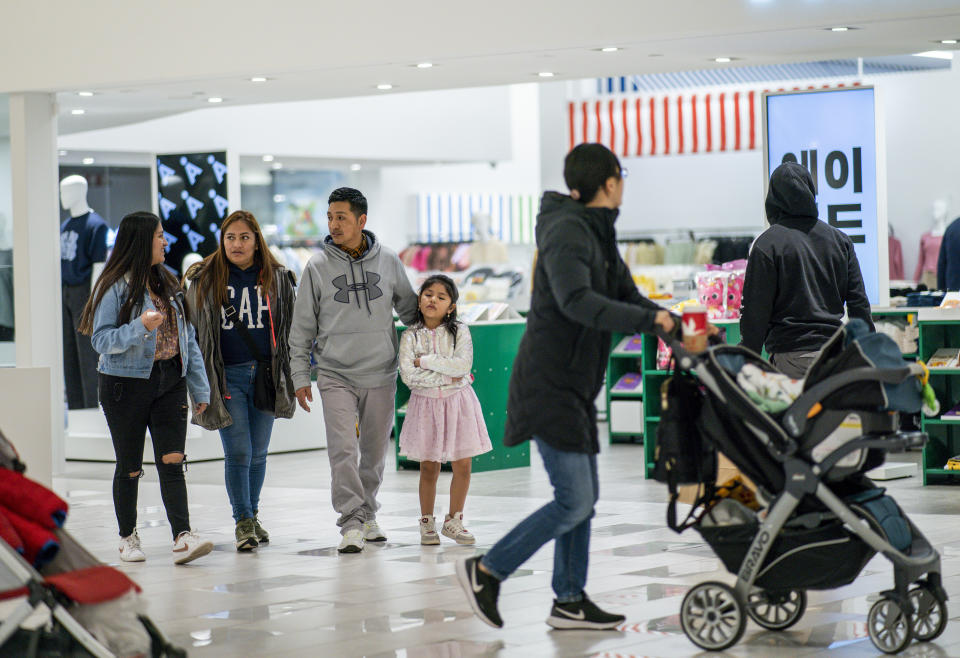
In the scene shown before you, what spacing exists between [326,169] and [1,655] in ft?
45.8

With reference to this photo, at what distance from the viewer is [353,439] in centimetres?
616

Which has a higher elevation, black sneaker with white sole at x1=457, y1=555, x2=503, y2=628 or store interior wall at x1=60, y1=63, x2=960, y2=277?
store interior wall at x1=60, y1=63, x2=960, y2=277

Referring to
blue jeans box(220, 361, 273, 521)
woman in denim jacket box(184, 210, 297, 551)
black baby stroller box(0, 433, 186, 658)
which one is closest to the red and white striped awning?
woman in denim jacket box(184, 210, 297, 551)

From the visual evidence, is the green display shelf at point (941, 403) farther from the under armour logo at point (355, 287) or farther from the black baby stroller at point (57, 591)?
the black baby stroller at point (57, 591)

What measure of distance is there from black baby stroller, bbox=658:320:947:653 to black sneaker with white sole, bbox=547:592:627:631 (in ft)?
1.17

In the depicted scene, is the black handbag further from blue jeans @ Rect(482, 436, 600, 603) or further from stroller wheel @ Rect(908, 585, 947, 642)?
stroller wheel @ Rect(908, 585, 947, 642)

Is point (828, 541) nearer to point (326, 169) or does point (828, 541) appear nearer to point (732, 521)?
point (732, 521)

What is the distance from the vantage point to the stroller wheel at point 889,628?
402cm

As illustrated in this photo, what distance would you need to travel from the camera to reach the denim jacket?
18.9ft

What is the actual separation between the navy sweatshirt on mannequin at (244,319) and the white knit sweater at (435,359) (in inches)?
26.7

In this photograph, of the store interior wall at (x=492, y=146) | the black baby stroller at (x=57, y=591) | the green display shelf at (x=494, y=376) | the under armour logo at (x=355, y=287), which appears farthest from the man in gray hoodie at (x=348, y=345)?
the store interior wall at (x=492, y=146)

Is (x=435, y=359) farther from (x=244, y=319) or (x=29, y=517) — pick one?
(x=29, y=517)

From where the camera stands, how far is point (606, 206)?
4.44m

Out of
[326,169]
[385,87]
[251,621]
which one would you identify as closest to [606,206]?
[251,621]
